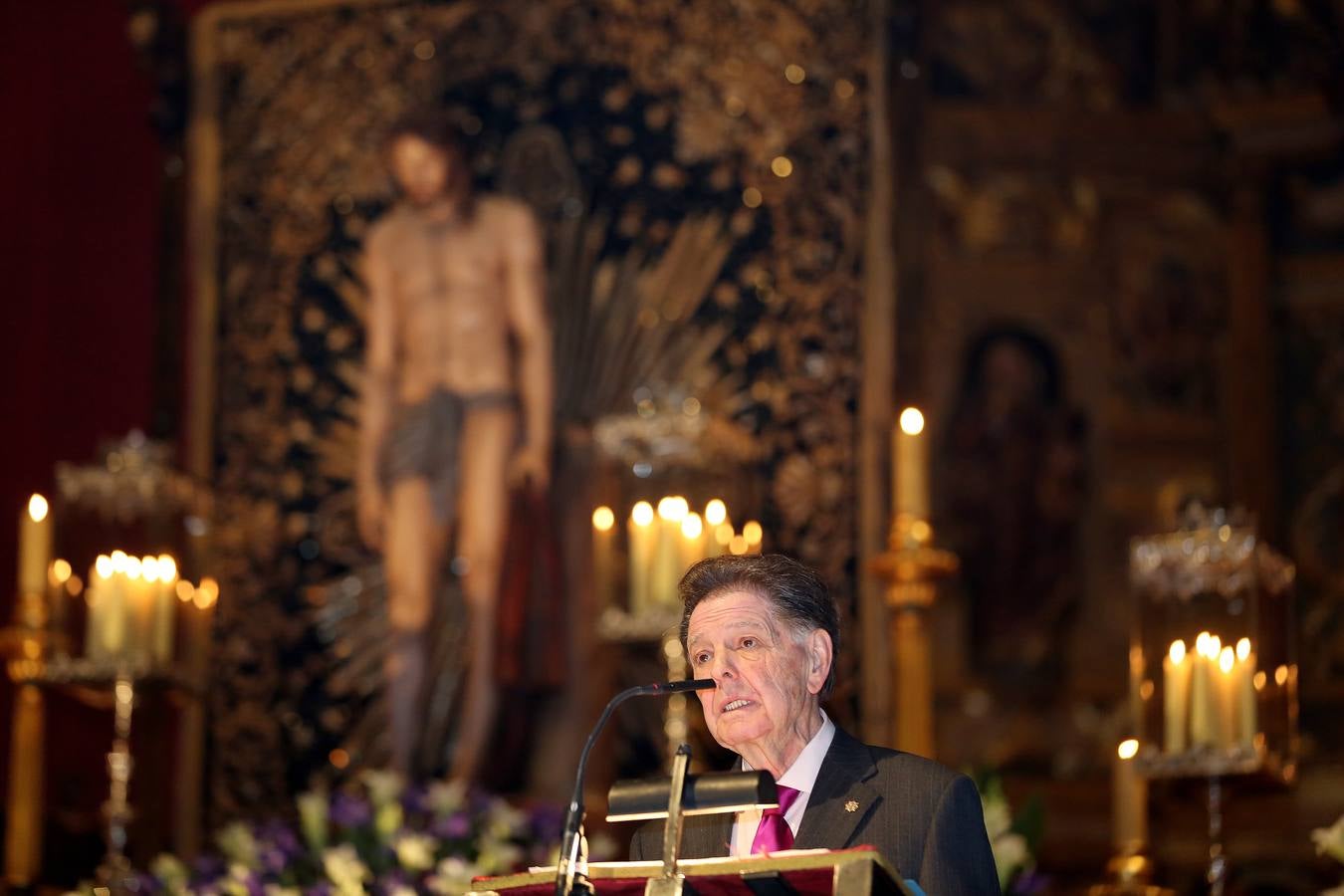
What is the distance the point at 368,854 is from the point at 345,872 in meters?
0.35

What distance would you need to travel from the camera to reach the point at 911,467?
16.3ft

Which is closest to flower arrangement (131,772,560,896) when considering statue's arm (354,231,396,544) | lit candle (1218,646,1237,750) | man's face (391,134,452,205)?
lit candle (1218,646,1237,750)

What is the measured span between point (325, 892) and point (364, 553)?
8.46ft

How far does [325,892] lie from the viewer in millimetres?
4457

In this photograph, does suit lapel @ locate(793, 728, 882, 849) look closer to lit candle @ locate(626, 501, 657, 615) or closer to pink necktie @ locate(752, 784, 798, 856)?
pink necktie @ locate(752, 784, 798, 856)

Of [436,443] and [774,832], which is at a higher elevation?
[436,443]

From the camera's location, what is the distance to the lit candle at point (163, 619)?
5570 mm

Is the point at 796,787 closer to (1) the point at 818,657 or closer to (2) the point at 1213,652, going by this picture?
(1) the point at 818,657

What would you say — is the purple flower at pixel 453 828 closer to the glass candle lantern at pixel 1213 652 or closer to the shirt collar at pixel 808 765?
the glass candle lantern at pixel 1213 652

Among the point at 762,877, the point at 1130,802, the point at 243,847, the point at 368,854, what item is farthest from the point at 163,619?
the point at 762,877

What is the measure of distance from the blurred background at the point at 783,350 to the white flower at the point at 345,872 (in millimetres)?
1761

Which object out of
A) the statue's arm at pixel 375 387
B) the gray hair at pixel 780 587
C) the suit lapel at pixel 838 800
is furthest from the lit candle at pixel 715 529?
the suit lapel at pixel 838 800

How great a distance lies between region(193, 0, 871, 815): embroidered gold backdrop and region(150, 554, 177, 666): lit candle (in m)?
1.27

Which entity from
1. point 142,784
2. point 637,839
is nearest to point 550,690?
point 142,784
